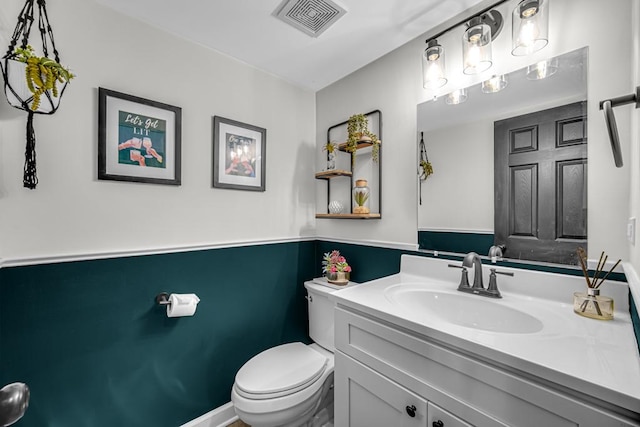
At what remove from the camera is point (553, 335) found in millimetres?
832

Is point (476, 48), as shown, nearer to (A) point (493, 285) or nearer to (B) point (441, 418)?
(A) point (493, 285)

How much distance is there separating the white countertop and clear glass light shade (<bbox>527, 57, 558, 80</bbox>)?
820 millimetres

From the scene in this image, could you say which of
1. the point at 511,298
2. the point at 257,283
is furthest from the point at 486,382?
the point at 257,283

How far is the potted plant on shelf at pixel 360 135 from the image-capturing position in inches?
67.1

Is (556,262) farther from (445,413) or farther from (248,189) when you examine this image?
(248,189)

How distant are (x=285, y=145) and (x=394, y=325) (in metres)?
1.46

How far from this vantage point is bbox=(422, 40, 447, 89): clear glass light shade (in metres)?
1.39

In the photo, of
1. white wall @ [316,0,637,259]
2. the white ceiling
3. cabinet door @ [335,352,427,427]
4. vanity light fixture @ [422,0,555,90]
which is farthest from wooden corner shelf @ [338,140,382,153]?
cabinet door @ [335,352,427,427]

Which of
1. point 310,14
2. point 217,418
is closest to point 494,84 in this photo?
point 310,14

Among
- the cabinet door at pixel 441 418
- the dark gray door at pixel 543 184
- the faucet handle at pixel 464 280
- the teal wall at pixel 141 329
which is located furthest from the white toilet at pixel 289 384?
the dark gray door at pixel 543 184

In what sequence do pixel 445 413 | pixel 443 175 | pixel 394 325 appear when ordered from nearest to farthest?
1. pixel 445 413
2. pixel 394 325
3. pixel 443 175

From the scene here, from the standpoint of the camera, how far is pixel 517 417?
0.73 meters

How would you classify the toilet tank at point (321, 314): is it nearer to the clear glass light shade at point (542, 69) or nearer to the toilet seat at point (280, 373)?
the toilet seat at point (280, 373)

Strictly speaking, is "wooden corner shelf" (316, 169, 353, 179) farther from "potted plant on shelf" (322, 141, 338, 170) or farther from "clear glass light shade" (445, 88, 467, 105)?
"clear glass light shade" (445, 88, 467, 105)
